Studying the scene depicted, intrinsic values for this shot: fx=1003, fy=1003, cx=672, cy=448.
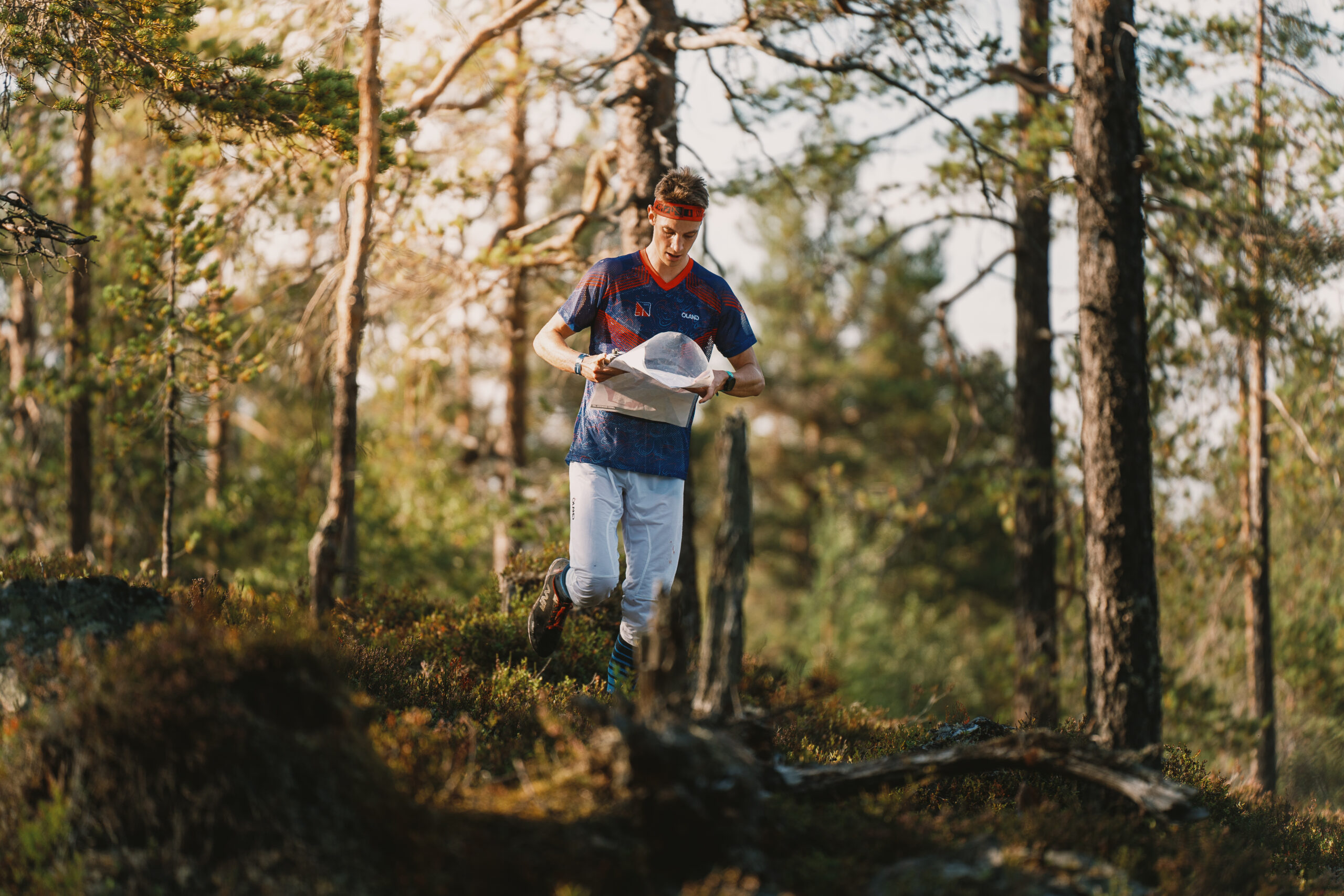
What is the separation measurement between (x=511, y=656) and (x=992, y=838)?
3.46 metres

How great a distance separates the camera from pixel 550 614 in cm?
569

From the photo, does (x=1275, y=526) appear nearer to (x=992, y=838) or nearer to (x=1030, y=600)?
(x=1030, y=600)

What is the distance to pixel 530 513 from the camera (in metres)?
10.4

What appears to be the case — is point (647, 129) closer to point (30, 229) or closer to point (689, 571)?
point (689, 571)

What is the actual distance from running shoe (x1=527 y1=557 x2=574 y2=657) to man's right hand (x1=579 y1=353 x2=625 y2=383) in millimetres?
1192

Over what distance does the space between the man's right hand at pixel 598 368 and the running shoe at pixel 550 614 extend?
1192mm

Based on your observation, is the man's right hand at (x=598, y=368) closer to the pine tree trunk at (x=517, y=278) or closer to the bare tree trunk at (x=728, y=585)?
the bare tree trunk at (x=728, y=585)

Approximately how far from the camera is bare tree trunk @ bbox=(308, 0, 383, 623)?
682 centimetres

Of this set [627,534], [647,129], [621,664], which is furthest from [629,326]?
[647,129]

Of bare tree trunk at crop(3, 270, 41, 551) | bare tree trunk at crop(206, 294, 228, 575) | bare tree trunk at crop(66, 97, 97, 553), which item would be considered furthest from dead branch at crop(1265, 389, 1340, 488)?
bare tree trunk at crop(3, 270, 41, 551)

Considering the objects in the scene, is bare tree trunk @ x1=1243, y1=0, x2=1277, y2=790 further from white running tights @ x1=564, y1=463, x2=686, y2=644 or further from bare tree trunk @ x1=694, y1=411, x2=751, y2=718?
bare tree trunk @ x1=694, y1=411, x2=751, y2=718

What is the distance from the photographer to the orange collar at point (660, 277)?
525 cm

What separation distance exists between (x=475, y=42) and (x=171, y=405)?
3.71m

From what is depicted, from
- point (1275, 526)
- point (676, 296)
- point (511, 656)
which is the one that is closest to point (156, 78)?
point (676, 296)
